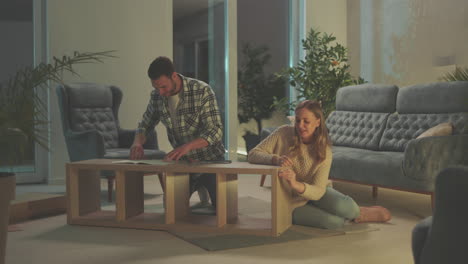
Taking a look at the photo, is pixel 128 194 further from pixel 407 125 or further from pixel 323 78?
pixel 323 78

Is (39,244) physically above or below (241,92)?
below

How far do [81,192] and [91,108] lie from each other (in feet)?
5.90

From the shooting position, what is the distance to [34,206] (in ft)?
12.4

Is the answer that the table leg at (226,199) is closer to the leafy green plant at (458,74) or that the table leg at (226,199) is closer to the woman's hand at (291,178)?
the woman's hand at (291,178)

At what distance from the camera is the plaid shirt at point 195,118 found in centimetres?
356

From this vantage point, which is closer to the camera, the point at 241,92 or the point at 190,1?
the point at 190,1

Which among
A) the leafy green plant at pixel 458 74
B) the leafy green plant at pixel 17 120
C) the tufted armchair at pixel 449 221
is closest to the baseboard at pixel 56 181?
the leafy green plant at pixel 17 120

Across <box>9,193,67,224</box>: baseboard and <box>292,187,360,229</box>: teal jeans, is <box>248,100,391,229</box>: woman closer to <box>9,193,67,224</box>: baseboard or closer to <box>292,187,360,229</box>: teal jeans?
<box>292,187,360,229</box>: teal jeans

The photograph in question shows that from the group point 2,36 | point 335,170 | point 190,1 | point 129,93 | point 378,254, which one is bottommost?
point 378,254

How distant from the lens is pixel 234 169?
3.07m

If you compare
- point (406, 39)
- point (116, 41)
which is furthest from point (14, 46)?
point (406, 39)

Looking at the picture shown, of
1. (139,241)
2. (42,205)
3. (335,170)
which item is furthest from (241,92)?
(139,241)

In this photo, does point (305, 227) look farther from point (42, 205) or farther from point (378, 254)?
point (42, 205)

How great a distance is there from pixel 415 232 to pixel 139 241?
182cm
